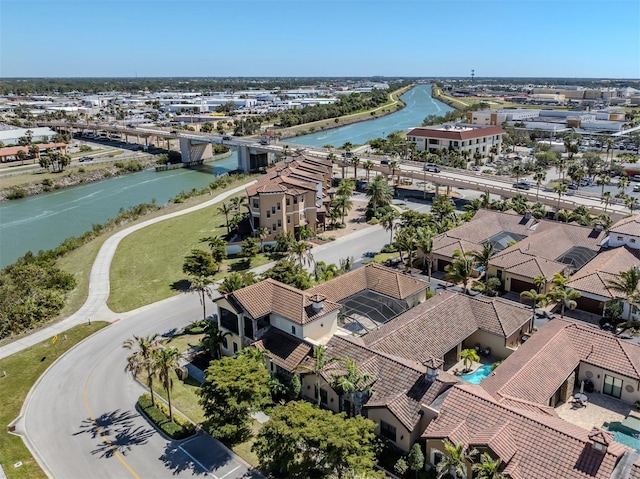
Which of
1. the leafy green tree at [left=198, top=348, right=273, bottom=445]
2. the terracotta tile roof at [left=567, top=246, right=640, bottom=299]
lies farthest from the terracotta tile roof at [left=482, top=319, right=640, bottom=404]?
the leafy green tree at [left=198, top=348, right=273, bottom=445]

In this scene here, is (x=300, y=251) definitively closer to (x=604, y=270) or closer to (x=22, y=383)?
(x=22, y=383)

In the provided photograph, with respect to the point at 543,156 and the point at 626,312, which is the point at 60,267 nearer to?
the point at 626,312

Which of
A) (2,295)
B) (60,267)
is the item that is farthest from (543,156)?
(2,295)

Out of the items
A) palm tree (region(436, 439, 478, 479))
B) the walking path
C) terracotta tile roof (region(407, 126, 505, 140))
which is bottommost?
the walking path

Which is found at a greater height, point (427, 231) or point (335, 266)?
point (427, 231)

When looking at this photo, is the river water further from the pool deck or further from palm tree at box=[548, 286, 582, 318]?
the pool deck

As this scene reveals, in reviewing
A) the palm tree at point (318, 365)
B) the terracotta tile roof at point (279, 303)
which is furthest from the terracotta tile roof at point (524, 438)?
the terracotta tile roof at point (279, 303)
